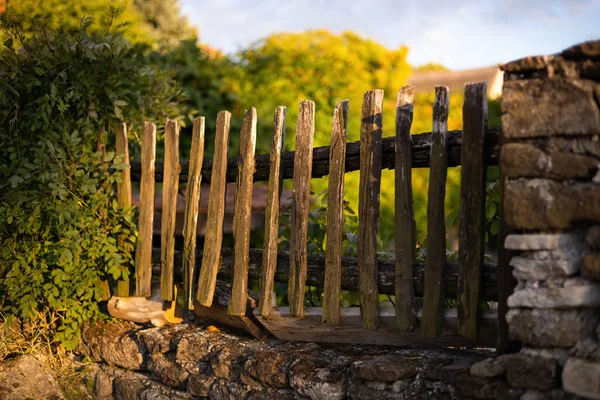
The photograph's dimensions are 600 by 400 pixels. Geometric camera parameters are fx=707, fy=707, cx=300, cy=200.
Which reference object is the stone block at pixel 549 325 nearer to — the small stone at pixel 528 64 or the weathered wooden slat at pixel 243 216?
the small stone at pixel 528 64

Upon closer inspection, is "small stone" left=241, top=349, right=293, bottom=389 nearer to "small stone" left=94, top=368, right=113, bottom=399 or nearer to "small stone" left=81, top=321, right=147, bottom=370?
"small stone" left=81, top=321, right=147, bottom=370

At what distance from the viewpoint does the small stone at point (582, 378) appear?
8.34ft

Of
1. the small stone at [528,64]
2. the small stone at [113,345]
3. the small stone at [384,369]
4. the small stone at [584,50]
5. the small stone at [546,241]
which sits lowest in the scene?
the small stone at [113,345]

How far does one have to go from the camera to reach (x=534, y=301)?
2766 millimetres

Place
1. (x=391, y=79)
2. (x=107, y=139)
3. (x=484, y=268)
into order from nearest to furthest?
1. (x=484, y=268)
2. (x=107, y=139)
3. (x=391, y=79)

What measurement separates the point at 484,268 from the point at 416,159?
61 cm

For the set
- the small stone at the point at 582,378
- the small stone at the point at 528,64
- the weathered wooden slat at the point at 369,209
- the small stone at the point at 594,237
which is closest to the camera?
the small stone at the point at 582,378

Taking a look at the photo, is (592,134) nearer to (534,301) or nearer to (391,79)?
(534,301)

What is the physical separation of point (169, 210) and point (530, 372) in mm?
→ 2586

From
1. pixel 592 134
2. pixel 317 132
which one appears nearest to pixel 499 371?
pixel 592 134

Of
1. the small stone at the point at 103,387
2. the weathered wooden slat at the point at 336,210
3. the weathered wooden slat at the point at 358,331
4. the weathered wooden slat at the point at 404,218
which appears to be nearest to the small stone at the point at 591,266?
the weathered wooden slat at the point at 358,331

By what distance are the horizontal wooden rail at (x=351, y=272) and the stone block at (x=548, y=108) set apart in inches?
28.7

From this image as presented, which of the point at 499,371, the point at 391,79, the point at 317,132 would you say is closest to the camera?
the point at 499,371

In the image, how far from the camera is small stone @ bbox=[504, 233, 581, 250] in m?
2.74
